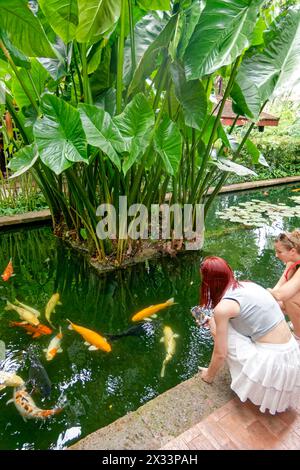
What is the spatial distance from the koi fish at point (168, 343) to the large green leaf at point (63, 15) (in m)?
2.61

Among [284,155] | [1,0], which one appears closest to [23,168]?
[1,0]

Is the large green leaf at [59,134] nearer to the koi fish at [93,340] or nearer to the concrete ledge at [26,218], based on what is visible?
the koi fish at [93,340]

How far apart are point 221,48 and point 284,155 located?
26.5ft

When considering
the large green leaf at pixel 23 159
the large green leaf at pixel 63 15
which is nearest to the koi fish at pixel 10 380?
the large green leaf at pixel 23 159

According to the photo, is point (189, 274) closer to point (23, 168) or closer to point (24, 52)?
point (23, 168)

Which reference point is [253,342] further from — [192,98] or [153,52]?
[153,52]

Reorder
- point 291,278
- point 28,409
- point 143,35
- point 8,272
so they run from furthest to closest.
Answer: point 8,272, point 143,35, point 291,278, point 28,409

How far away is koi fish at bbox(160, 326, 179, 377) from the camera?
2.30m

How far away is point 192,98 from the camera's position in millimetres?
2916

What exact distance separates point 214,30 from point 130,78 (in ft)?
2.99

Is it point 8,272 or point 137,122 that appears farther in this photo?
point 8,272

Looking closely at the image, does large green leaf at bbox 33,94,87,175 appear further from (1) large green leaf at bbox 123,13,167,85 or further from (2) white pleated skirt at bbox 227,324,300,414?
(2) white pleated skirt at bbox 227,324,300,414

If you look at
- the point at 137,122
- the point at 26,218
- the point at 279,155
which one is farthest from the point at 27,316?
the point at 279,155

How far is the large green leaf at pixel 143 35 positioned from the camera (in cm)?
306
